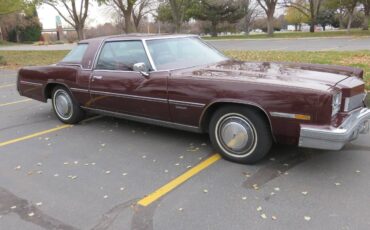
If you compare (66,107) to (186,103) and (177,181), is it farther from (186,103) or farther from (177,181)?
(177,181)

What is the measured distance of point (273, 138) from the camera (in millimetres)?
4117

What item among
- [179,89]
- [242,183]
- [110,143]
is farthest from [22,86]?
[242,183]

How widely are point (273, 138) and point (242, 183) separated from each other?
0.64 metres

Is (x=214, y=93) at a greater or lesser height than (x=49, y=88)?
greater

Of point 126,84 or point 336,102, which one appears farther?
point 126,84

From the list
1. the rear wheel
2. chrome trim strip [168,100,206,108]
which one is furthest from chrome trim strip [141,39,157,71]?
the rear wheel

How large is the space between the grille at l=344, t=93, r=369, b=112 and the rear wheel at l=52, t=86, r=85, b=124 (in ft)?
13.8

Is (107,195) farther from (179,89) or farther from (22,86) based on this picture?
(22,86)

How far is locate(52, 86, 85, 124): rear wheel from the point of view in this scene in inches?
249

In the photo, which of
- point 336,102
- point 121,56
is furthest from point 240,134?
point 121,56

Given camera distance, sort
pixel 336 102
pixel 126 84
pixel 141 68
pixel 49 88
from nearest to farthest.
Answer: pixel 336 102
pixel 141 68
pixel 126 84
pixel 49 88

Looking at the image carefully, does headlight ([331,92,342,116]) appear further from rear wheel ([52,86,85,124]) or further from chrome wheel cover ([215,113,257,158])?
rear wheel ([52,86,85,124])

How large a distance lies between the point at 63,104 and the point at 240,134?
11.6 ft

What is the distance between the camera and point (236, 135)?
4.26 meters
